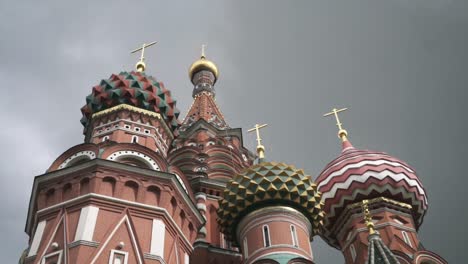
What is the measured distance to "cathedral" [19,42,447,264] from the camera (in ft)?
42.3

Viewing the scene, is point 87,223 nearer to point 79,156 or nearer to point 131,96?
point 79,156

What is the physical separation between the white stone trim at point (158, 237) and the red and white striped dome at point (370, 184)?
325 inches

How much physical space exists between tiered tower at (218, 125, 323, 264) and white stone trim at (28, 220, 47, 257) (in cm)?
523

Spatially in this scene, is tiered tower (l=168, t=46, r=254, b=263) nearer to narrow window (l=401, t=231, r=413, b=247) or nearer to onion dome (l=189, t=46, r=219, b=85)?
onion dome (l=189, t=46, r=219, b=85)

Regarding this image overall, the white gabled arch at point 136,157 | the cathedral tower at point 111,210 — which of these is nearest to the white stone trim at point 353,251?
the cathedral tower at point 111,210

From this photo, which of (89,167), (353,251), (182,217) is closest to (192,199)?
(182,217)

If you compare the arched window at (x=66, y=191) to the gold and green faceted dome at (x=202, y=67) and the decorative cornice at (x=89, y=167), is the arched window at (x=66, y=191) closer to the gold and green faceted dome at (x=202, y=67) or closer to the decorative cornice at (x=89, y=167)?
the decorative cornice at (x=89, y=167)

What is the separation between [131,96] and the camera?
18172 mm

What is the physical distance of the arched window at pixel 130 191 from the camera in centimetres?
1357

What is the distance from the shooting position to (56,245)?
1243 centimetres

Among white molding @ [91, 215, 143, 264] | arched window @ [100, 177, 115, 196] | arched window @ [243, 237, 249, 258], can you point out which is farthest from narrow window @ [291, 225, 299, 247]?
arched window @ [100, 177, 115, 196]

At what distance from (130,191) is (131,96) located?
5.07 m

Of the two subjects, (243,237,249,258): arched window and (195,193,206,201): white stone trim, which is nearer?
(243,237,249,258): arched window

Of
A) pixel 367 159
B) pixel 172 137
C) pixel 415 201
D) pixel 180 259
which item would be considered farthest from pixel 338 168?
pixel 180 259
